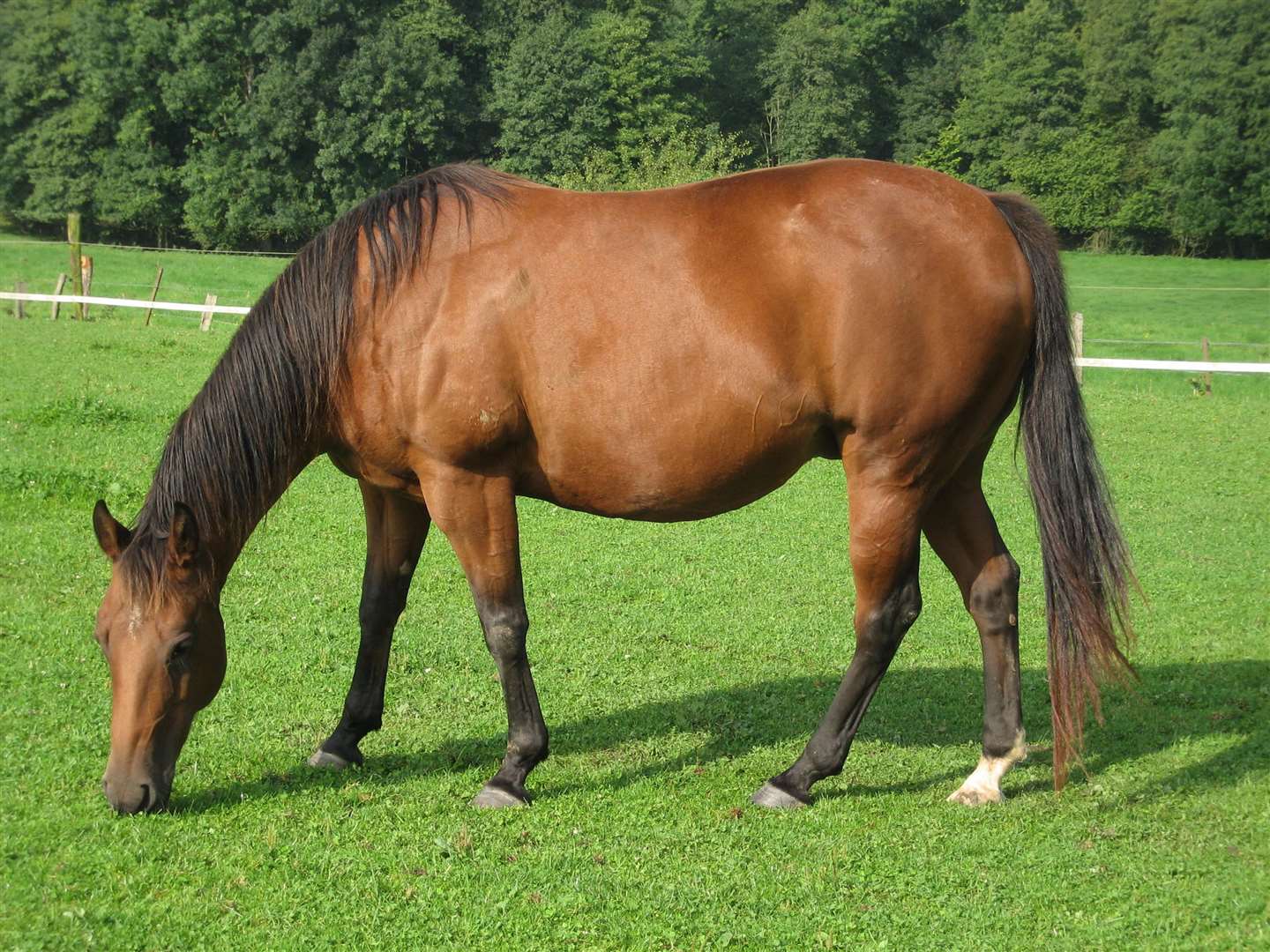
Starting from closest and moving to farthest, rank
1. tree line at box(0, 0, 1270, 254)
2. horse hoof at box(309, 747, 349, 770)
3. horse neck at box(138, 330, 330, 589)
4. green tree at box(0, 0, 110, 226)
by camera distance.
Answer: horse neck at box(138, 330, 330, 589) < horse hoof at box(309, 747, 349, 770) < tree line at box(0, 0, 1270, 254) < green tree at box(0, 0, 110, 226)

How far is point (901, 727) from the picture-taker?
209 inches

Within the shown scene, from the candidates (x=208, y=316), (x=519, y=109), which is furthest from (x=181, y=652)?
(x=519, y=109)

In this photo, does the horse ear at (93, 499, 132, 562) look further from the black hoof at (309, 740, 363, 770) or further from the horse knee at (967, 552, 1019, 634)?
the horse knee at (967, 552, 1019, 634)

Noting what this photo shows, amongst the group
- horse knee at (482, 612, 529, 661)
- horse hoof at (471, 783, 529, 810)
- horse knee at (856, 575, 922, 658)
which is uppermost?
horse knee at (856, 575, 922, 658)

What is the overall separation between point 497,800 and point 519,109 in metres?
47.3

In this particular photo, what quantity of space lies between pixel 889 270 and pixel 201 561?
2753mm

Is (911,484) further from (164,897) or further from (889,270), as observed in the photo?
(164,897)

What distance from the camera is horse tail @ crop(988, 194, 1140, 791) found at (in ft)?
14.4

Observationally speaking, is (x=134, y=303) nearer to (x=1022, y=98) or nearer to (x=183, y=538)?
(x=183, y=538)

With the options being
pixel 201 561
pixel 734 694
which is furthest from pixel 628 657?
pixel 201 561

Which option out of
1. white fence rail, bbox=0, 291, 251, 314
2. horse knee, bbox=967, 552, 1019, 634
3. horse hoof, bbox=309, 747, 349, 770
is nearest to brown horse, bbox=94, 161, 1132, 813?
horse knee, bbox=967, 552, 1019, 634

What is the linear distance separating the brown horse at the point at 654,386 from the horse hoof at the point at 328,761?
69 cm

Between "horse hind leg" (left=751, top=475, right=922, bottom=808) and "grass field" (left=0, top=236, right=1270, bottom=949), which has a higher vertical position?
"horse hind leg" (left=751, top=475, right=922, bottom=808)

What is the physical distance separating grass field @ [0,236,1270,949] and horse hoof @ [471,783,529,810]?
83mm
